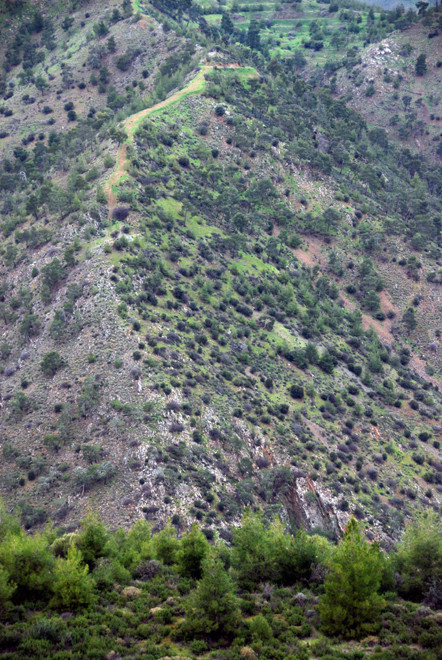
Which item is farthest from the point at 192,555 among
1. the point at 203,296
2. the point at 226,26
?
the point at 226,26

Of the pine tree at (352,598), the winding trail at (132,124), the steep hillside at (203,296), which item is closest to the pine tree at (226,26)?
the steep hillside at (203,296)

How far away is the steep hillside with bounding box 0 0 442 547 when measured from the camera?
5706cm

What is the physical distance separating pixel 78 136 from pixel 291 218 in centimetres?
4240

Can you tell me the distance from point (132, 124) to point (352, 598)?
87.6 metres

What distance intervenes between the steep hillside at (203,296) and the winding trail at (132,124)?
1.62 ft

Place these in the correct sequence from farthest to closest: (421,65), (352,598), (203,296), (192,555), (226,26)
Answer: (226,26), (421,65), (203,296), (192,555), (352,598)

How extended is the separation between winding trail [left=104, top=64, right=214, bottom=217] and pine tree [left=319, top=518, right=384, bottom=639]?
200 feet

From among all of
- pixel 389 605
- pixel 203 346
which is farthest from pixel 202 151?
pixel 389 605

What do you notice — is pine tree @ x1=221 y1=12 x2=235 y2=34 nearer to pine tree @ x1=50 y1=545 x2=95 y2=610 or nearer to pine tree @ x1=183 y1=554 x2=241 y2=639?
pine tree @ x1=50 y1=545 x2=95 y2=610

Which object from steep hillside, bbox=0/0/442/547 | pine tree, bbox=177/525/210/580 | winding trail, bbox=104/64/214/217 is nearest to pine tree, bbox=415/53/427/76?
steep hillside, bbox=0/0/442/547

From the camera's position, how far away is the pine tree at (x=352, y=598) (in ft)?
101

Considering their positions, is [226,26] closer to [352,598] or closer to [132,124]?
Answer: [132,124]

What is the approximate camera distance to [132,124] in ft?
328

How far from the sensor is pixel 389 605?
3338 centimetres
